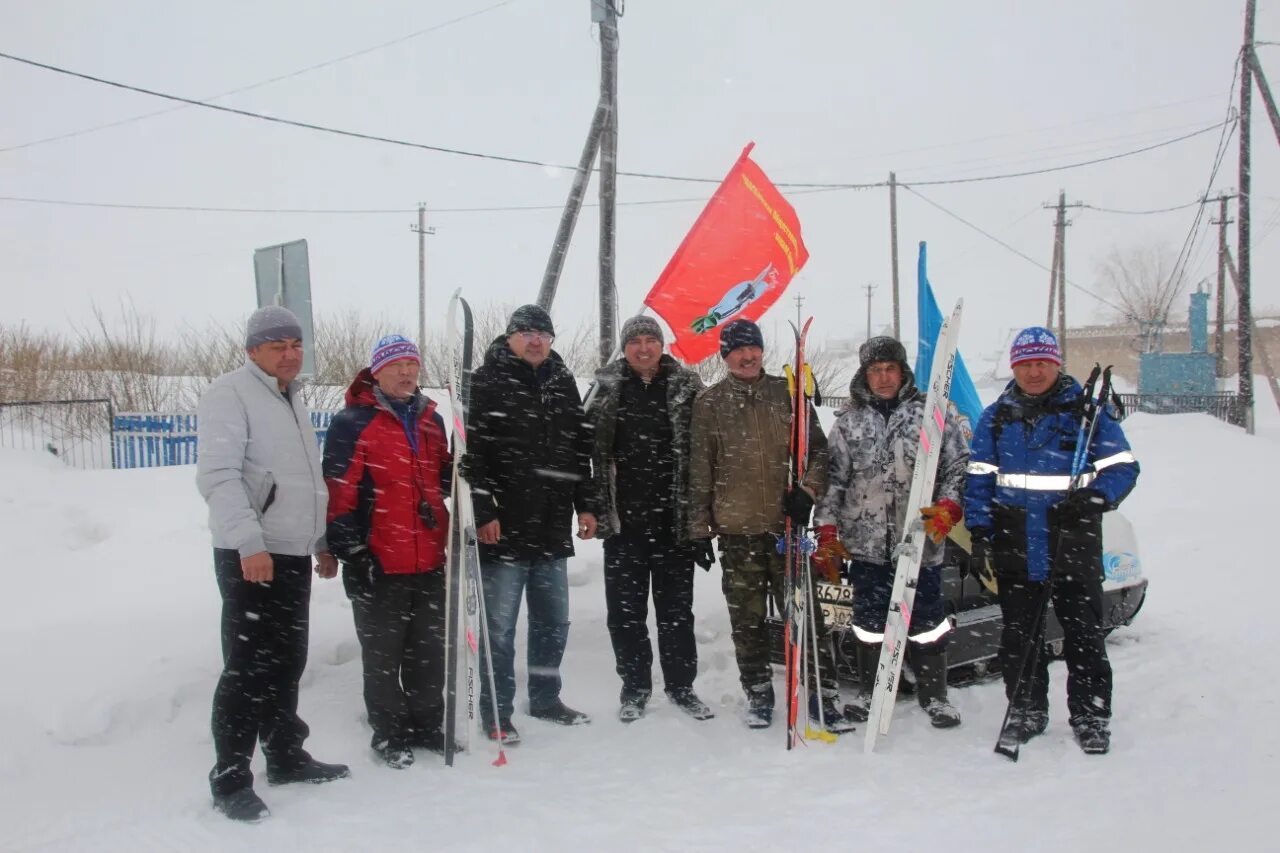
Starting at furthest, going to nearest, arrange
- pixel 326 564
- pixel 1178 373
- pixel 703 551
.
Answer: pixel 1178 373 → pixel 703 551 → pixel 326 564

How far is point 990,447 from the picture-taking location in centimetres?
399

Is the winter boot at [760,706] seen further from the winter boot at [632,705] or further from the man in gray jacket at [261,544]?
the man in gray jacket at [261,544]

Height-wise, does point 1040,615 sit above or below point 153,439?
below

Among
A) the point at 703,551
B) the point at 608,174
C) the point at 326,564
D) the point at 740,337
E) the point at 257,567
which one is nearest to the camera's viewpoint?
the point at 257,567

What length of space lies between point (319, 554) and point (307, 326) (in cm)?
252

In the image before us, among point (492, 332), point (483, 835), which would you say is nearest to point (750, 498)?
point (483, 835)

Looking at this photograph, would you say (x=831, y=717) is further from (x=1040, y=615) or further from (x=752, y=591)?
(x=1040, y=615)

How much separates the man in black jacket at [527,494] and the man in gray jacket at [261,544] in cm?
84

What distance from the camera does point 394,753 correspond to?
3.73m

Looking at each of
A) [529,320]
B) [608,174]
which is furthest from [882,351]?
[608,174]

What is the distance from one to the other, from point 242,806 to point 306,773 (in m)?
0.39

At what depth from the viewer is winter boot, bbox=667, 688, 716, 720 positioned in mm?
4285

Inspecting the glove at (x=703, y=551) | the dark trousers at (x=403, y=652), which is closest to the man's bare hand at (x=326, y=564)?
the dark trousers at (x=403, y=652)

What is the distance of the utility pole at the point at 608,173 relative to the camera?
26.8 feet
